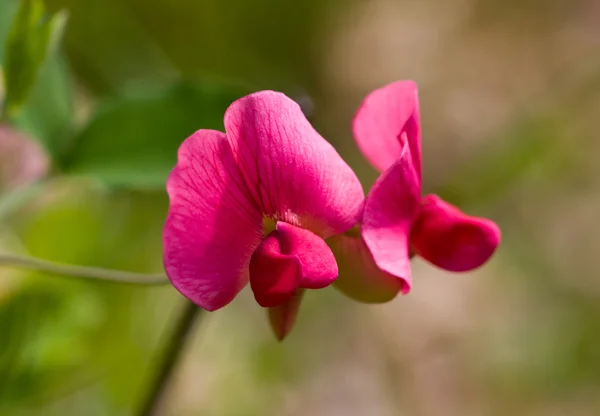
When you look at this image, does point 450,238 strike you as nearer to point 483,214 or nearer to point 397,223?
point 397,223

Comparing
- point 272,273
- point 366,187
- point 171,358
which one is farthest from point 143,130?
point 366,187

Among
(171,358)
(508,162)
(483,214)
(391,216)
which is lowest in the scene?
(483,214)

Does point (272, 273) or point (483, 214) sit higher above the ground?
point (272, 273)

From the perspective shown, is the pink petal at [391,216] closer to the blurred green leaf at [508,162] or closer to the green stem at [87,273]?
the green stem at [87,273]

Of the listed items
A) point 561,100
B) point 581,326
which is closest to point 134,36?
point 561,100

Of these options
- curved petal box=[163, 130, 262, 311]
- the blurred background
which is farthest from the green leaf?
curved petal box=[163, 130, 262, 311]

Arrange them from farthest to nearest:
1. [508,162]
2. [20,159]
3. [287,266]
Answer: [508,162], [20,159], [287,266]

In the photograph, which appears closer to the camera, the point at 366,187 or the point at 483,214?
the point at 366,187

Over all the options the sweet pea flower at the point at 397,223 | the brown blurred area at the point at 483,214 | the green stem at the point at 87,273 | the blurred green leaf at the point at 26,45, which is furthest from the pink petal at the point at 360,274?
the brown blurred area at the point at 483,214

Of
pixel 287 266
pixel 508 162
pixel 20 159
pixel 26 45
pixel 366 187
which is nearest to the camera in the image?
pixel 287 266
